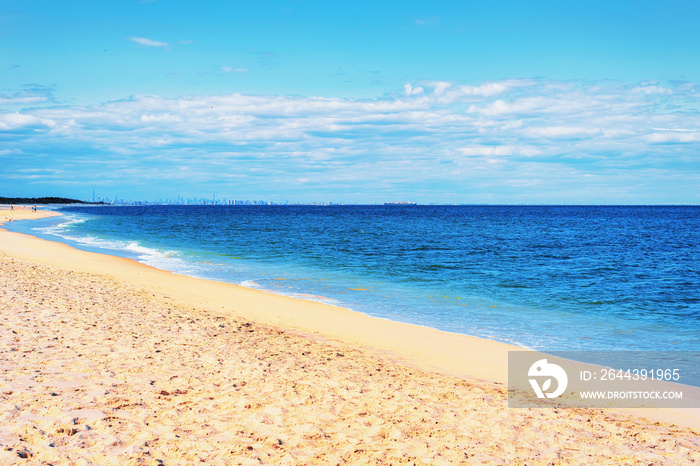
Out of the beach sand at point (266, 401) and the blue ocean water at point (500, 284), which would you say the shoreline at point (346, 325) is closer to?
the beach sand at point (266, 401)

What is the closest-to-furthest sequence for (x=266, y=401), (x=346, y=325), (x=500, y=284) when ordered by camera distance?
1. (x=266, y=401)
2. (x=346, y=325)
3. (x=500, y=284)

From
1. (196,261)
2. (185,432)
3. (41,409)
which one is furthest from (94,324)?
(196,261)

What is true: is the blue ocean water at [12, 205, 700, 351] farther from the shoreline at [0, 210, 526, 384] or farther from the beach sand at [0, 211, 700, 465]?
the beach sand at [0, 211, 700, 465]

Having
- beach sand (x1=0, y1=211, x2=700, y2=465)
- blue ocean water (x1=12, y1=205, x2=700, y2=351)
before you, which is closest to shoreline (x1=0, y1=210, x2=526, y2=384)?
beach sand (x1=0, y1=211, x2=700, y2=465)

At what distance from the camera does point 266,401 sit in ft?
22.8

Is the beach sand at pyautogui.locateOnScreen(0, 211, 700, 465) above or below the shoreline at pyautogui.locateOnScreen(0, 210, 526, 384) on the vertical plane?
above

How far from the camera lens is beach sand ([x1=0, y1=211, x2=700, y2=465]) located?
218 inches

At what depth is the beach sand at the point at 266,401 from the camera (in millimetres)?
5527

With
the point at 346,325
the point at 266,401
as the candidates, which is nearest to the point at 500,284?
the point at 346,325

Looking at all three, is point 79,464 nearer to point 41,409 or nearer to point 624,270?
point 41,409

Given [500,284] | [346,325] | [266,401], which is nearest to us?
[266,401]

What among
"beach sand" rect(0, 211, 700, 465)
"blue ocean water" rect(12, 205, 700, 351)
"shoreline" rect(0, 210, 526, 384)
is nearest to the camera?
"beach sand" rect(0, 211, 700, 465)

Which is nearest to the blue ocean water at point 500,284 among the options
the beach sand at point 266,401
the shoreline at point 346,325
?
the shoreline at point 346,325

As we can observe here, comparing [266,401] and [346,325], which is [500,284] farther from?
[266,401]
